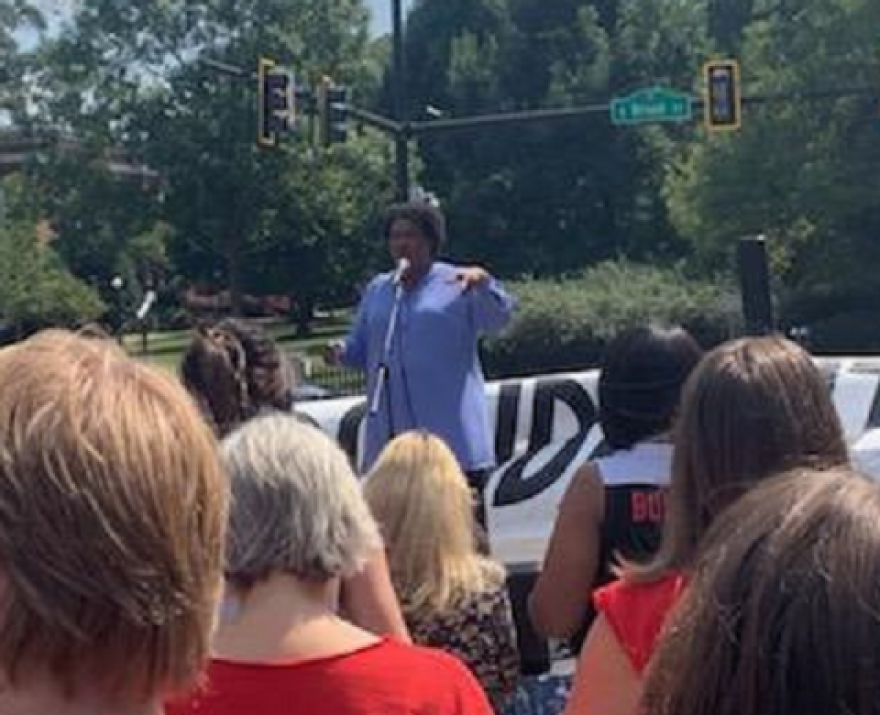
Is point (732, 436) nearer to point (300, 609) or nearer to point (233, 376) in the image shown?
point (300, 609)

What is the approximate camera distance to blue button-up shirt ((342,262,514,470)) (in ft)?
25.8

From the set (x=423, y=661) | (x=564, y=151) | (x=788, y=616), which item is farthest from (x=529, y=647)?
(x=564, y=151)

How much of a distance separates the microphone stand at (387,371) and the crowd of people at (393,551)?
179 cm

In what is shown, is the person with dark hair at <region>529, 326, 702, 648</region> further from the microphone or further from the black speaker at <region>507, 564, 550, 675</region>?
the microphone

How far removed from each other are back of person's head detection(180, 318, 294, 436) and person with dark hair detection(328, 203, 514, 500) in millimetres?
1800

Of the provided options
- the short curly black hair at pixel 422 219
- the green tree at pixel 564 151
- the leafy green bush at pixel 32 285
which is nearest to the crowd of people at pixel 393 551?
the short curly black hair at pixel 422 219

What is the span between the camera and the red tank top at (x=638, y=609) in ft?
11.6

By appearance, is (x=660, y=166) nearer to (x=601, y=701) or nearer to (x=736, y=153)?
(x=736, y=153)

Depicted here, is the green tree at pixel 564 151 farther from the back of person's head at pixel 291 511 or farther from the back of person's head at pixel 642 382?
the back of person's head at pixel 291 511

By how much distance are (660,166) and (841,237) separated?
767 inches

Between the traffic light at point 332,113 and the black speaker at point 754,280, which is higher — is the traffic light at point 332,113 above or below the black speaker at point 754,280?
above

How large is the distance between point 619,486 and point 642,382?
317mm

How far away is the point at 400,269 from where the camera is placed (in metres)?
7.97

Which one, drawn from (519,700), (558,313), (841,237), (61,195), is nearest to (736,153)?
(841,237)
